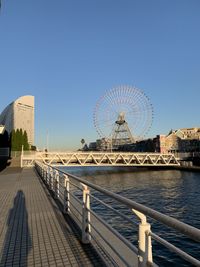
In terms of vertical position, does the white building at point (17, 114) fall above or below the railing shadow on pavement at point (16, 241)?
above

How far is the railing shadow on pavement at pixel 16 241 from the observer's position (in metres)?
5.68

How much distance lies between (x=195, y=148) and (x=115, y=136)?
217ft

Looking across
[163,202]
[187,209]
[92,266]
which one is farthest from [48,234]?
[163,202]

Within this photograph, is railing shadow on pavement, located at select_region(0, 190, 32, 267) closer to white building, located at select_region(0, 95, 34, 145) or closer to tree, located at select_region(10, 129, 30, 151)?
tree, located at select_region(10, 129, 30, 151)

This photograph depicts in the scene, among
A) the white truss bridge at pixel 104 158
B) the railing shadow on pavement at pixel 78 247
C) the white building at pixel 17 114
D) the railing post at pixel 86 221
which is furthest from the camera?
the white building at pixel 17 114

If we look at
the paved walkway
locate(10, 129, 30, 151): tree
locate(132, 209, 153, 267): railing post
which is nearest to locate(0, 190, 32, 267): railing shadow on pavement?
the paved walkway

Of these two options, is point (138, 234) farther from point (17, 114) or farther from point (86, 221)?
point (17, 114)

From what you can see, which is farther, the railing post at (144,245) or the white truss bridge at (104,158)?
the white truss bridge at (104,158)

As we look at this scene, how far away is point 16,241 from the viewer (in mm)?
6883

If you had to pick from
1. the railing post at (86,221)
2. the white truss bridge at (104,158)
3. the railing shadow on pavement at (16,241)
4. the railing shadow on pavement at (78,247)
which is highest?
the white truss bridge at (104,158)

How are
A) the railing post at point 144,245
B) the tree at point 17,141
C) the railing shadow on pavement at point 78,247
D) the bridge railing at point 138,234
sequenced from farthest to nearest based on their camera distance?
the tree at point 17,141 < the railing shadow on pavement at point 78,247 < the railing post at point 144,245 < the bridge railing at point 138,234

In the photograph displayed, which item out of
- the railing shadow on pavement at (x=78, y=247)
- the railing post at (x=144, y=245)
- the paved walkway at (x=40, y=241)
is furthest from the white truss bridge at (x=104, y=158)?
the railing post at (x=144, y=245)

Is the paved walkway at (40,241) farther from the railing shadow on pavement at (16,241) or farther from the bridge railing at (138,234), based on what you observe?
the bridge railing at (138,234)

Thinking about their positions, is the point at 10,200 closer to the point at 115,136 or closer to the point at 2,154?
the point at 2,154
